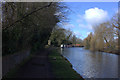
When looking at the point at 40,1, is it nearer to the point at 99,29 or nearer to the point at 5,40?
the point at 5,40

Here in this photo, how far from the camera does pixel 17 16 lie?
762 centimetres

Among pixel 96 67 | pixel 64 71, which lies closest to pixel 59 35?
pixel 96 67

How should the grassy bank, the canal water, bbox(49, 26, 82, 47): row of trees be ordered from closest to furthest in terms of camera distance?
the grassy bank → the canal water → bbox(49, 26, 82, 47): row of trees

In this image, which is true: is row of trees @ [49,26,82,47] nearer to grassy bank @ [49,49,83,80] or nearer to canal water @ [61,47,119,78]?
canal water @ [61,47,119,78]

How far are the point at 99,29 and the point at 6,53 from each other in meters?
5.56

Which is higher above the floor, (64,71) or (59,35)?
(59,35)

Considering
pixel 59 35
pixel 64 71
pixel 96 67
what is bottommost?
pixel 96 67

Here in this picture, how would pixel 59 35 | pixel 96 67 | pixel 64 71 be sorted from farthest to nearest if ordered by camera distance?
pixel 59 35, pixel 96 67, pixel 64 71

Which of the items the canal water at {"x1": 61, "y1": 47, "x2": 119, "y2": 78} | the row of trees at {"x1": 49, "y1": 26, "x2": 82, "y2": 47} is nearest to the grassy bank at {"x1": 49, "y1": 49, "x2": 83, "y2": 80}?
the canal water at {"x1": 61, "y1": 47, "x2": 119, "y2": 78}

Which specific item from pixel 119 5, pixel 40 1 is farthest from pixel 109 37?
pixel 40 1

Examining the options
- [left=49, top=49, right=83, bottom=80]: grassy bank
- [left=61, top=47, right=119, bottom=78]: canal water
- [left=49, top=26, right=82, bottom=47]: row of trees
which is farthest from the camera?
[left=49, top=26, right=82, bottom=47]: row of trees

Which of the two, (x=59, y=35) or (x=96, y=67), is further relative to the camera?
(x=59, y=35)

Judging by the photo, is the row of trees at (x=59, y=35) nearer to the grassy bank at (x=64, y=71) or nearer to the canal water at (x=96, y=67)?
the canal water at (x=96, y=67)

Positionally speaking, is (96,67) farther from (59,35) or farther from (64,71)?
(59,35)
